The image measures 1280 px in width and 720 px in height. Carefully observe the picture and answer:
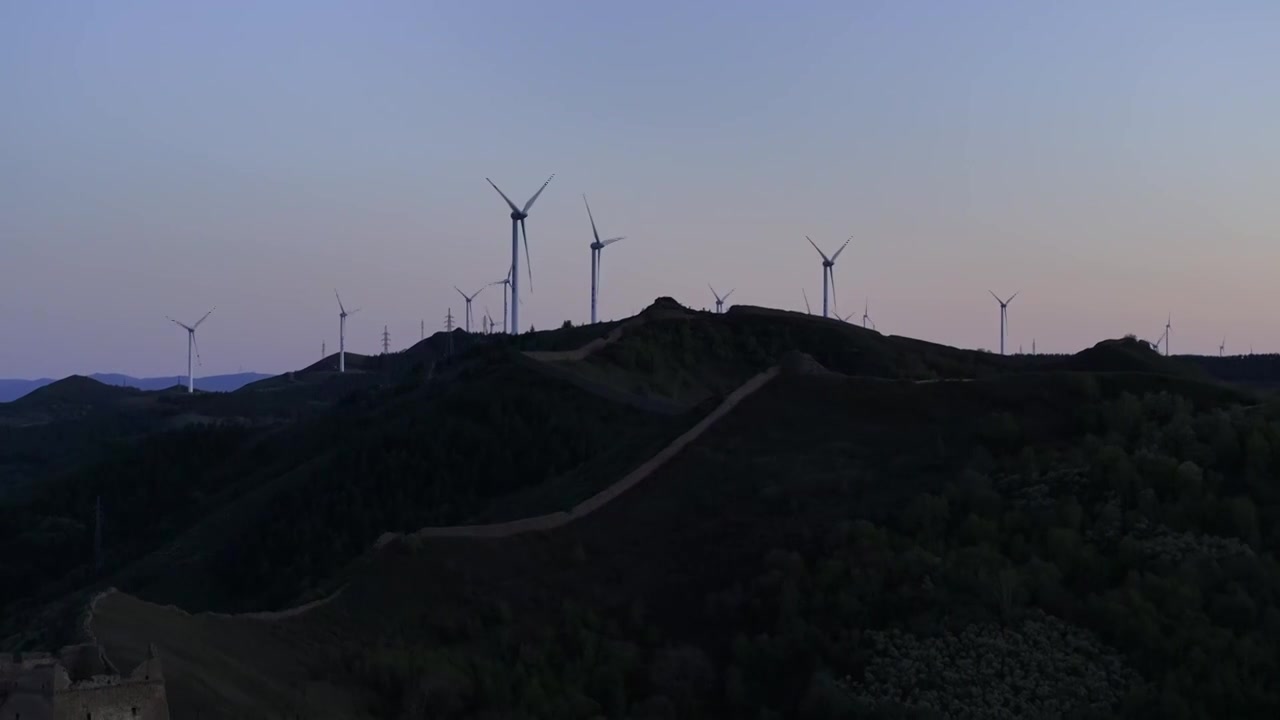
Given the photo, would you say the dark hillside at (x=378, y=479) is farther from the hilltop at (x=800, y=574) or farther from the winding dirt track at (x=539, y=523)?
the winding dirt track at (x=539, y=523)

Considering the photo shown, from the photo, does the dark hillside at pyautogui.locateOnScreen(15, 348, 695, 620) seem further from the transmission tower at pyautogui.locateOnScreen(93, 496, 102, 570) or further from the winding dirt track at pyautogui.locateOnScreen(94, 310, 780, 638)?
the winding dirt track at pyautogui.locateOnScreen(94, 310, 780, 638)

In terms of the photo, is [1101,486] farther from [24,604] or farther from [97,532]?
[97,532]

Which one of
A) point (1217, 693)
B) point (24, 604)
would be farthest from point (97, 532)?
point (1217, 693)

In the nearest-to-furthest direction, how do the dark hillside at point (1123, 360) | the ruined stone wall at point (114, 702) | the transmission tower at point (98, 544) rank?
the ruined stone wall at point (114, 702)
the dark hillside at point (1123, 360)
the transmission tower at point (98, 544)

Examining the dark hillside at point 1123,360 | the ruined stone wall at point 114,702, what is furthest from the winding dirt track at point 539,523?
the dark hillside at point 1123,360

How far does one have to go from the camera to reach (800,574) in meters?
28.3

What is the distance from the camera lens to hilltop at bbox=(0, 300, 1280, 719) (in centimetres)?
2400

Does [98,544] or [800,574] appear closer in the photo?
[800,574]

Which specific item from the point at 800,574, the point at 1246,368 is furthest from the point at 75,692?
the point at 1246,368

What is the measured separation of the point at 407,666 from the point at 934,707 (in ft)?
29.6

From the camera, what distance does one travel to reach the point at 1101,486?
3023 centimetres

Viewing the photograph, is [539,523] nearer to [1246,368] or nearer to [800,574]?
[800,574]

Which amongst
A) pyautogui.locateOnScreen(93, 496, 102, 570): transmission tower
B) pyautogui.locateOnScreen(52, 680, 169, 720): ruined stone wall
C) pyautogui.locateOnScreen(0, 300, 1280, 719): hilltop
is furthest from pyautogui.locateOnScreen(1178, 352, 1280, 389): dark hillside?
pyautogui.locateOnScreen(52, 680, 169, 720): ruined stone wall

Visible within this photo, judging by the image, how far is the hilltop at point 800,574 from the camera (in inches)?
945
